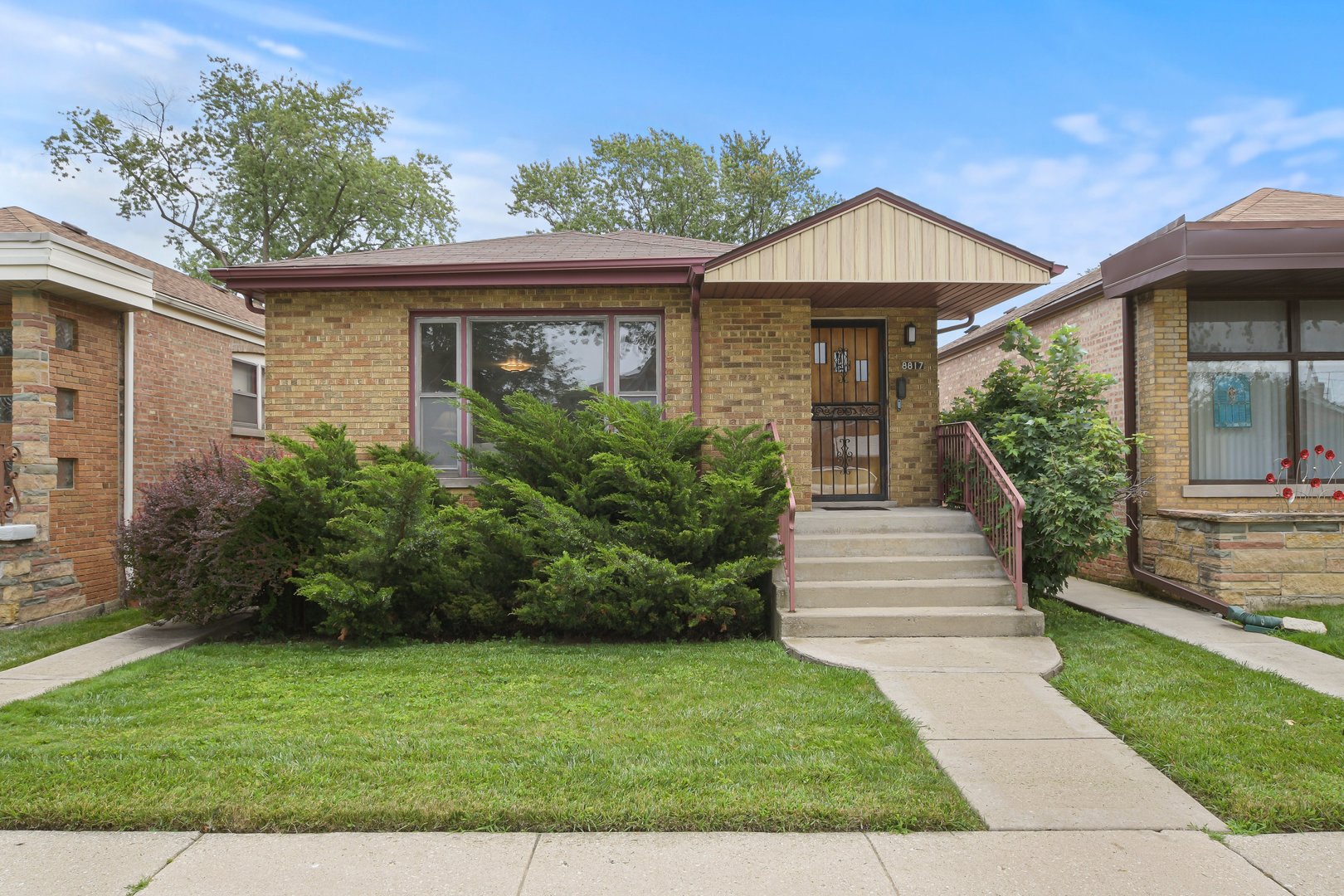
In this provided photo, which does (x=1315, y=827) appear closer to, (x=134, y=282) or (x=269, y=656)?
(x=269, y=656)

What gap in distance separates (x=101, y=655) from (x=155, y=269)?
7201 millimetres

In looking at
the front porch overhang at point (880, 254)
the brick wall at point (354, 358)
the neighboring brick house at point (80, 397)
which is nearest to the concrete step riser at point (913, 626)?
the brick wall at point (354, 358)

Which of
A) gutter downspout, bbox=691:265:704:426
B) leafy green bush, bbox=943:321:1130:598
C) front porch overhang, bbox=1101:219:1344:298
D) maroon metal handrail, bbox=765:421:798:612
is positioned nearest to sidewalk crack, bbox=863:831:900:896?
maroon metal handrail, bbox=765:421:798:612

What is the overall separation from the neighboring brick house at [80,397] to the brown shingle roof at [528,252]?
2.06 metres

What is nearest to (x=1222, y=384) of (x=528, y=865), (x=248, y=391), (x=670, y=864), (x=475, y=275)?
(x=475, y=275)

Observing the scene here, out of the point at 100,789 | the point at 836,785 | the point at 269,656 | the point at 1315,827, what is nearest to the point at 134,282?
the point at 269,656

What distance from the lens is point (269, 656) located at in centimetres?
632

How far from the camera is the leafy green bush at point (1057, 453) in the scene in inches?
275

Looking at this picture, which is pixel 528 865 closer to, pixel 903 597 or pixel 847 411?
A: pixel 903 597

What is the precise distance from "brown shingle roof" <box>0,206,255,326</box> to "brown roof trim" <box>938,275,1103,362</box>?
1019 cm

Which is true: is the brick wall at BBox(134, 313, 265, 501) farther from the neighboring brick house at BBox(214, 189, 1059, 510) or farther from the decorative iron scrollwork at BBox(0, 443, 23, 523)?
the neighboring brick house at BBox(214, 189, 1059, 510)

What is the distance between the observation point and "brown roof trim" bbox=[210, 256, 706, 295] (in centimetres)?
812

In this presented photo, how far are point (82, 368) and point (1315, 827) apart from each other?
10843mm

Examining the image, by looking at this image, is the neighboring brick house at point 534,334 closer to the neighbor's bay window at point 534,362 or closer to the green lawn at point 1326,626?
the neighbor's bay window at point 534,362
